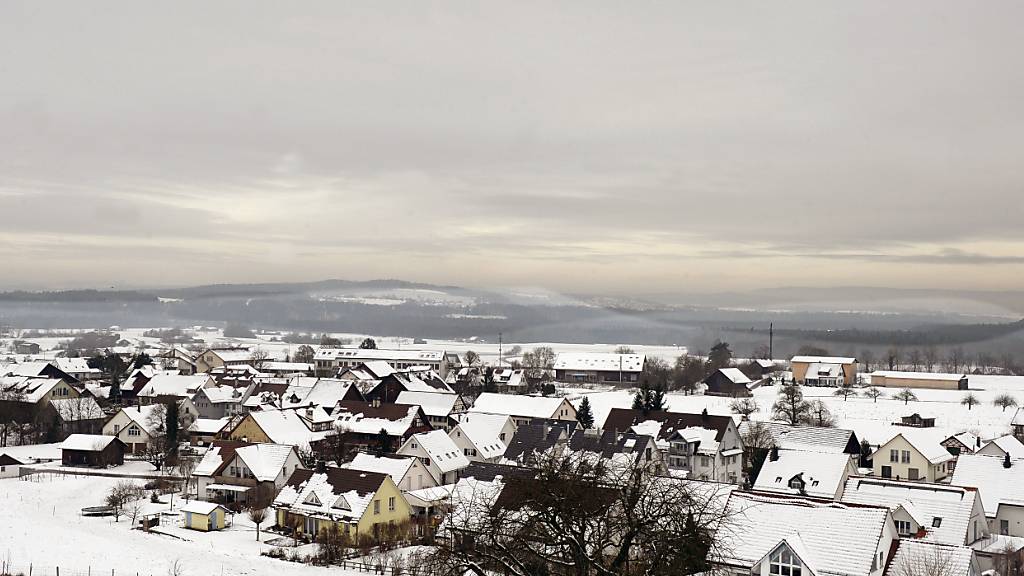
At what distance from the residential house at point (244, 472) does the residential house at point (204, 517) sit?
3415 mm

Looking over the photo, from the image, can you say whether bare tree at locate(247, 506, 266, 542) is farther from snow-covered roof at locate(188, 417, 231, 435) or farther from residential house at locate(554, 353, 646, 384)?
residential house at locate(554, 353, 646, 384)

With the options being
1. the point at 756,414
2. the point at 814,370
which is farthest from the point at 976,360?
the point at 756,414

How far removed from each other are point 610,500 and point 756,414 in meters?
45.4

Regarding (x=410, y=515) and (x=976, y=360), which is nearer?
(x=410, y=515)

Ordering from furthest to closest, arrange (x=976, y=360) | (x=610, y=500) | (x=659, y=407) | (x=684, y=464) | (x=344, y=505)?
1. (x=976, y=360)
2. (x=659, y=407)
3. (x=684, y=464)
4. (x=344, y=505)
5. (x=610, y=500)

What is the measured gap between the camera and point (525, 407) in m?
52.4

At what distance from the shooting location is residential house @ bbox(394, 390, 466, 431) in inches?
2047

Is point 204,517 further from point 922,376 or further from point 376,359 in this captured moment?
point 376,359

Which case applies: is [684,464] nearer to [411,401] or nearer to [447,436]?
[447,436]

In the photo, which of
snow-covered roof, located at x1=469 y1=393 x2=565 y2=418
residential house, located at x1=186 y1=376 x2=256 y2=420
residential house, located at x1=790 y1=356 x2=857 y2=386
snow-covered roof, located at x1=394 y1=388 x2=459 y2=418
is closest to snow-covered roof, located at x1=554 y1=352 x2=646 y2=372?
residential house, located at x1=790 y1=356 x2=857 y2=386

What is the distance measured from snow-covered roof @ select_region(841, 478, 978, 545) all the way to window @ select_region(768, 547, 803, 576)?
561 centimetres

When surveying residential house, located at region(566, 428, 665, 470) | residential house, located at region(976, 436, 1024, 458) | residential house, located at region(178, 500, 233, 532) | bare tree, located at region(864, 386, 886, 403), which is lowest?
residential house, located at region(178, 500, 233, 532)

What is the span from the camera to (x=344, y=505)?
1092 inches

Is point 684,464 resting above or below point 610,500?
below
